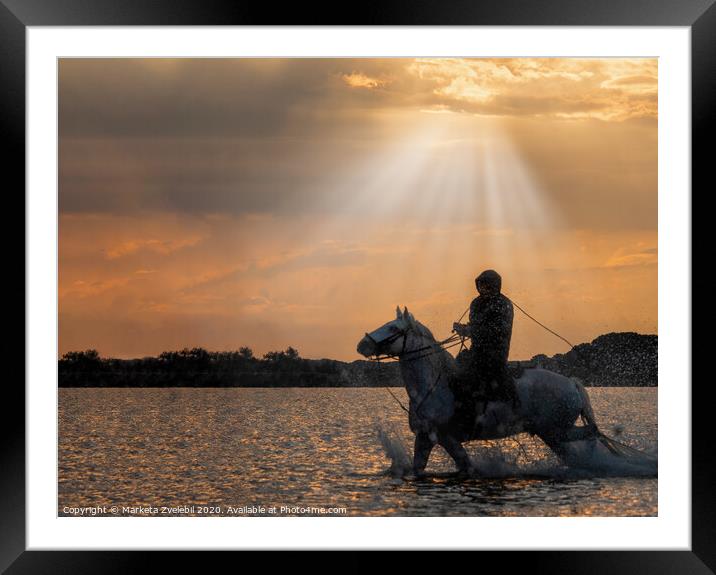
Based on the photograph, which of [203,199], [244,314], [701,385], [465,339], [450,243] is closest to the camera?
[701,385]

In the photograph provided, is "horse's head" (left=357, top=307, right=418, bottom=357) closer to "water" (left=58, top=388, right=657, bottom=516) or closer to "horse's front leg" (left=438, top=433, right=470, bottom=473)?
"horse's front leg" (left=438, top=433, right=470, bottom=473)

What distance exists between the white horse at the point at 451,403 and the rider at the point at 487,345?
14cm

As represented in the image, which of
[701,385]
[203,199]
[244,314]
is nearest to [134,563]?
[701,385]

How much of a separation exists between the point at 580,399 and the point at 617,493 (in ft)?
3.63

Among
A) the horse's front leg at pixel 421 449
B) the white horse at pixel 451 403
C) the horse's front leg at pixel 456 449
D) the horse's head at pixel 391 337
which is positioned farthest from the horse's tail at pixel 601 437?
the horse's head at pixel 391 337

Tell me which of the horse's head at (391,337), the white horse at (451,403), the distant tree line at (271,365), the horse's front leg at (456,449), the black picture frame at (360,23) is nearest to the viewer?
the black picture frame at (360,23)

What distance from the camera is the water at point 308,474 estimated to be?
36.2 feet

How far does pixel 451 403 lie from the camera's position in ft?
36.9

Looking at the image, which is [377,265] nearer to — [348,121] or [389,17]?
[348,121]

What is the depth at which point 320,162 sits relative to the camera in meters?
57.6

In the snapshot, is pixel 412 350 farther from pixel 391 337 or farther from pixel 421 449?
pixel 421 449

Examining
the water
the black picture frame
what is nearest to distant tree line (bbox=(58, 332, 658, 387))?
the water

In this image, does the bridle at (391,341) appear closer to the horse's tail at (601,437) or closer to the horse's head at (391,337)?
the horse's head at (391,337)

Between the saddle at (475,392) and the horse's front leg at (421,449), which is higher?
the saddle at (475,392)
